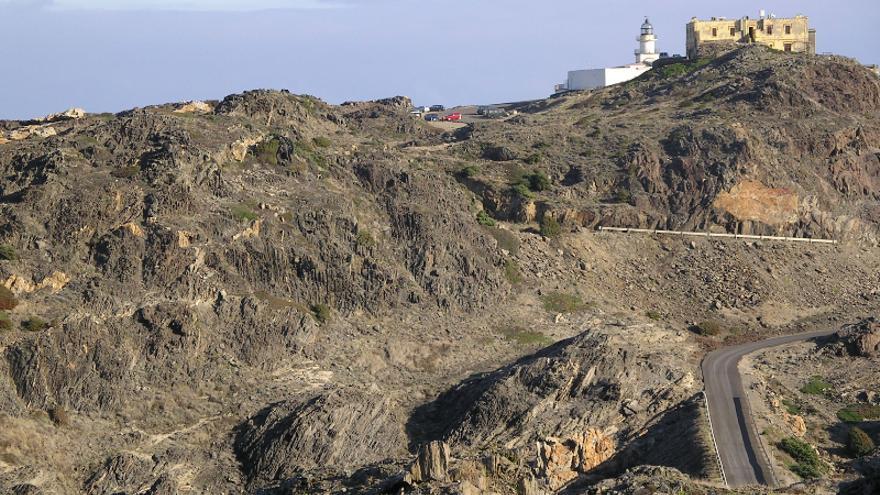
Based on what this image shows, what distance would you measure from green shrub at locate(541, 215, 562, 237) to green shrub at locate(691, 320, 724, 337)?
38.9 feet

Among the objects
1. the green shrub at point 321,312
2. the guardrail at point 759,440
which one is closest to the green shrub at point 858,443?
the guardrail at point 759,440

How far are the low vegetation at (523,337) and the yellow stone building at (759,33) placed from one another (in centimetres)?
5674

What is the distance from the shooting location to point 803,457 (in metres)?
60.3

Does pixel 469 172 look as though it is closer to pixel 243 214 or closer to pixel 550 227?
pixel 550 227

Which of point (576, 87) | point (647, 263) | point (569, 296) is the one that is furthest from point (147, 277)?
point (576, 87)

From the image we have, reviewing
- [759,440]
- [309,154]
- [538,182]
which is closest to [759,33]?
[538,182]

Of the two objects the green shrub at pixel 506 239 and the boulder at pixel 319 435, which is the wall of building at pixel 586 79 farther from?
the boulder at pixel 319 435

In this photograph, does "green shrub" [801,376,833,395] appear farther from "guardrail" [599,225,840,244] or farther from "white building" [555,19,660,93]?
"white building" [555,19,660,93]

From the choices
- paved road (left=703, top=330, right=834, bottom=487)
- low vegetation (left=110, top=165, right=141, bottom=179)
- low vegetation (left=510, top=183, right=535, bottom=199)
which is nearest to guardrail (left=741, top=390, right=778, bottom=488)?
paved road (left=703, top=330, right=834, bottom=487)

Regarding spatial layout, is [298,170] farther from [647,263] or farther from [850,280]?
[850,280]

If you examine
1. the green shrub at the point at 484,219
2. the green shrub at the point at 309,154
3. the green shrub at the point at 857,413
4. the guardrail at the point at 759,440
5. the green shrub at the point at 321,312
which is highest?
the green shrub at the point at 309,154

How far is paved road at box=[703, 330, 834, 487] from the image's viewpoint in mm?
57291

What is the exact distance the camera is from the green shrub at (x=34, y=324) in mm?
64125

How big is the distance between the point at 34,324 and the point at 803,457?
116 feet
